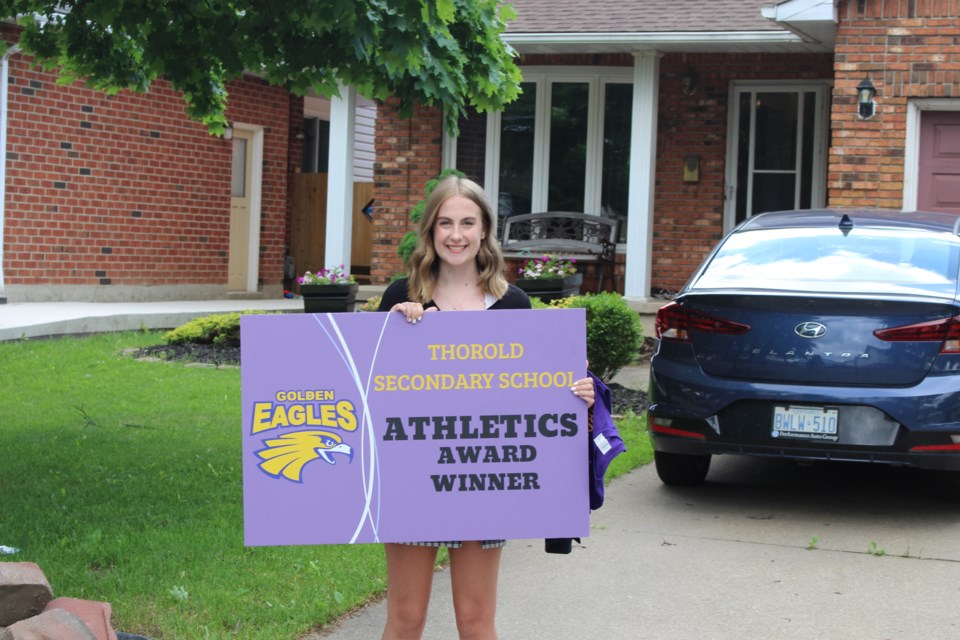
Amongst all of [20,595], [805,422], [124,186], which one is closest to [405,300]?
[20,595]

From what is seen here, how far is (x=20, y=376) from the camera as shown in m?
11.0

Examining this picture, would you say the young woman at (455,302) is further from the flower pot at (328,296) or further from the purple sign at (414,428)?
the flower pot at (328,296)

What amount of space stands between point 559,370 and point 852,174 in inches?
371

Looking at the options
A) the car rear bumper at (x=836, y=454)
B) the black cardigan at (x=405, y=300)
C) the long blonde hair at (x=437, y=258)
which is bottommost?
the car rear bumper at (x=836, y=454)

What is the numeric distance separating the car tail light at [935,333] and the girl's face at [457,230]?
3.23 metres

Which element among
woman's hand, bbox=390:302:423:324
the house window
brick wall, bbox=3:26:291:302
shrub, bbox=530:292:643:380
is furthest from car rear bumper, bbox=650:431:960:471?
brick wall, bbox=3:26:291:302

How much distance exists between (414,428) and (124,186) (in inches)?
568

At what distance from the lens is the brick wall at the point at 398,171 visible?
15.9 metres

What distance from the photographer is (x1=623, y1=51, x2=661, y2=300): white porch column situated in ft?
46.9

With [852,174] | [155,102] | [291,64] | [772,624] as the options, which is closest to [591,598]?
[772,624]

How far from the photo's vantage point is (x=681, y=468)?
24.1ft

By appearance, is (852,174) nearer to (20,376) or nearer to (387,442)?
(20,376)

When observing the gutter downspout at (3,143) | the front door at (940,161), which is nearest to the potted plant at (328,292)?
the gutter downspout at (3,143)

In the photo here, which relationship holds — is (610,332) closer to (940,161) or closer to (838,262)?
(838,262)
